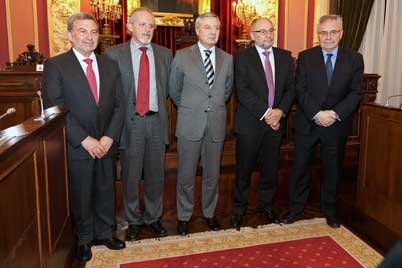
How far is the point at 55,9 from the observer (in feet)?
21.2

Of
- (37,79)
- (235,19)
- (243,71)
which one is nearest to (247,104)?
(243,71)

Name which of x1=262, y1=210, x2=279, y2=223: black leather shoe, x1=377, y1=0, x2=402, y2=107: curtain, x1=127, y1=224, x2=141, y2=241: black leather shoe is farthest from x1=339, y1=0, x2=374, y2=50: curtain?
x1=127, y1=224, x2=141, y2=241: black leather shoe

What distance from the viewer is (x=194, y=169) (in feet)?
9.89

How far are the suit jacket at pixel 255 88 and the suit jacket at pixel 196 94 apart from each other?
0.16 meters

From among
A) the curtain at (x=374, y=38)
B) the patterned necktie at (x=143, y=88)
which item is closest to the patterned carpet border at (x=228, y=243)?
the patterned necktie at (x=143, y=88)

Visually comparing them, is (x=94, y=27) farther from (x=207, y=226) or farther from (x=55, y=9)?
(x=55, y=9)

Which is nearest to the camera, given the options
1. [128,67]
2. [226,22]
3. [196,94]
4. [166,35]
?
[128,67]

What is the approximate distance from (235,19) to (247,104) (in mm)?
5311

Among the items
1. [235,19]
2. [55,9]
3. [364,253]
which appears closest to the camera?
[364,253]

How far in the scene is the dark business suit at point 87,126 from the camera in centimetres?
250

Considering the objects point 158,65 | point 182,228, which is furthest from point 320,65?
point 182,228

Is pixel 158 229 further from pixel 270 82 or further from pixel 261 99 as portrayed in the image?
pixel 270 82

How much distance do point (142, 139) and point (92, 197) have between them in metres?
0.52

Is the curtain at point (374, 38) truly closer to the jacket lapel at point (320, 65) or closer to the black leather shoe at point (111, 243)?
the jacket lapel at point (320, 65)
